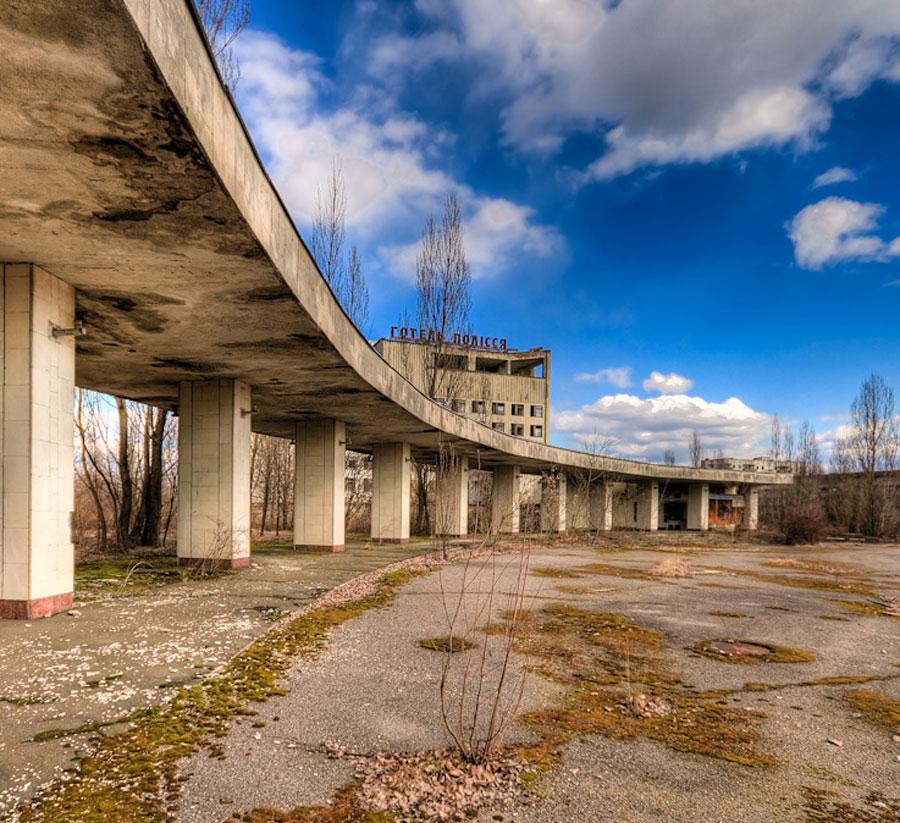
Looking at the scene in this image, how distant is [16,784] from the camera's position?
9.86 feet

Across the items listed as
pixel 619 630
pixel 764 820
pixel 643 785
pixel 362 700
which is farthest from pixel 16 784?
pixel 619 630

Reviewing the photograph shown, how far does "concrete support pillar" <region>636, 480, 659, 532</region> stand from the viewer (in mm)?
37031

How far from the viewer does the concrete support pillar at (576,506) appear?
1339 inches

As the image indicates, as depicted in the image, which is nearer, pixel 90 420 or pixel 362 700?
pixel 362 700

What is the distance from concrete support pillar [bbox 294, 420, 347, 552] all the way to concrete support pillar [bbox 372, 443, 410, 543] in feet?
13.6

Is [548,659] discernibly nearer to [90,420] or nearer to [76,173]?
[76,173]

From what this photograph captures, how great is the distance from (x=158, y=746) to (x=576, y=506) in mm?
32637

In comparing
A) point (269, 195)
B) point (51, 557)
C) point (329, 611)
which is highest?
point (269, 195)

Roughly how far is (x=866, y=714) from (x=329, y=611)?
19.4ft

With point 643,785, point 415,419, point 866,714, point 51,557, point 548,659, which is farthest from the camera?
point 415,419

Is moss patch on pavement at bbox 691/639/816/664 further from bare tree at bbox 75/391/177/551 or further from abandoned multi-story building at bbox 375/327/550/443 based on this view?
abandoned multi-story building at bbox 375/327/550/443

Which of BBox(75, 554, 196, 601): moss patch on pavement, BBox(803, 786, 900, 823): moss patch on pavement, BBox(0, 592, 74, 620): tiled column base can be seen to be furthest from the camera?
Result: BBox(75, 554, 196, 601): moss patch on pavement

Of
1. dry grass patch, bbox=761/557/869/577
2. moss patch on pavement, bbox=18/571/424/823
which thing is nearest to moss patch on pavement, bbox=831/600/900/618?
dry grass patch, bbox=761/557/869/577

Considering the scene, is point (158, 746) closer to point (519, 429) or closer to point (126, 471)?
point (126, 471)
